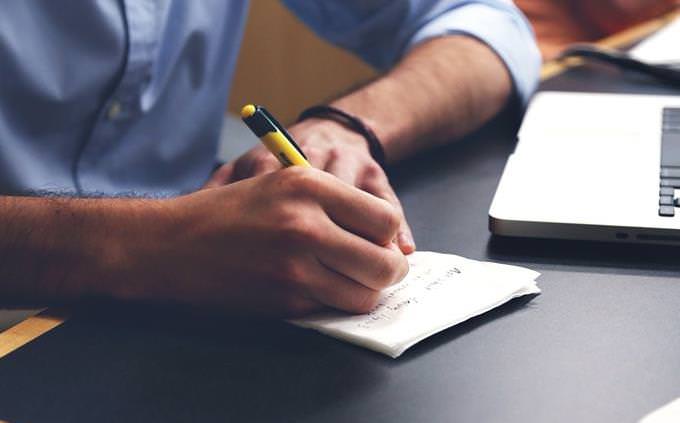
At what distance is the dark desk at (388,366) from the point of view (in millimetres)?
473

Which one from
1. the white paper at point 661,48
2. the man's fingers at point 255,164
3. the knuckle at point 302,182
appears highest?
the knuckle at point 302,182

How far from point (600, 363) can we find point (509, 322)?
0.06 meters

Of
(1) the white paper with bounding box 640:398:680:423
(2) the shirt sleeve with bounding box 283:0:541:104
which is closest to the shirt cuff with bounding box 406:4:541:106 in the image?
(2) the shirt sleeve with bounding box 283:0:541:104

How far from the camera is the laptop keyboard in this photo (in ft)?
2.13

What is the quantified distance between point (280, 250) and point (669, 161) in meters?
0.33

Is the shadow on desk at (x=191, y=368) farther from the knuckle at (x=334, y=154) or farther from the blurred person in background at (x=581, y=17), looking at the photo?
the blurred person in background at (x=581, y=17)

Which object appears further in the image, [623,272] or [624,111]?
[624,111]

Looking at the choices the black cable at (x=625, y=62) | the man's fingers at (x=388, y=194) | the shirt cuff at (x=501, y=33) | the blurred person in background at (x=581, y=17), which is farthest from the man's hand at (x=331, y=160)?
the blurred person in background at (x=581, y=17)

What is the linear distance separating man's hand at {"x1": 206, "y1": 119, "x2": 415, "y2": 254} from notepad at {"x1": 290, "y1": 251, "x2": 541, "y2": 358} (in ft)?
0.34

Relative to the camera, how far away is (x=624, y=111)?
0.88 meters

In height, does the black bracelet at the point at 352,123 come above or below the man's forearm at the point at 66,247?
below

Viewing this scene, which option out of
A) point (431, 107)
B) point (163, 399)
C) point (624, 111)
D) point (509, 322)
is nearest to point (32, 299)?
point (163, 399)

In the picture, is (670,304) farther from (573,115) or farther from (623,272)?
(573,115)

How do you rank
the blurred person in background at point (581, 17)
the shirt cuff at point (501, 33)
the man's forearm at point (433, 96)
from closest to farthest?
the man's forearm at point (433, 96) → the shirt cuff at point (501, 33) → the blurred person in background at point (581, 17)
